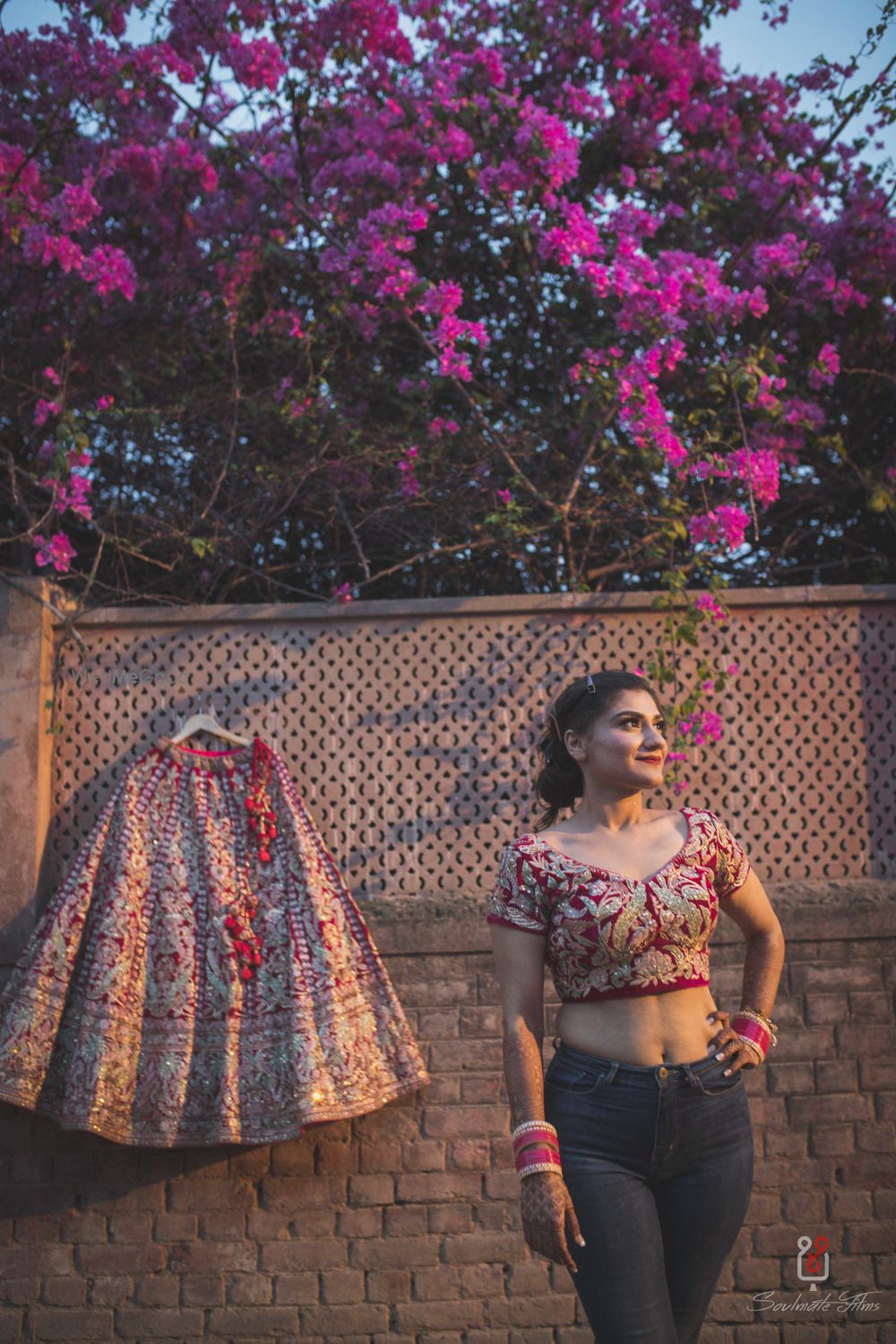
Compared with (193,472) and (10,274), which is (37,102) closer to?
(10,274)

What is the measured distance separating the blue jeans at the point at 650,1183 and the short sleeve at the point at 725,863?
1.16 ft

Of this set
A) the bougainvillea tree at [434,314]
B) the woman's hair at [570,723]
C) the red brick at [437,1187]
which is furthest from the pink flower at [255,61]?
the red brick at [437,1187]

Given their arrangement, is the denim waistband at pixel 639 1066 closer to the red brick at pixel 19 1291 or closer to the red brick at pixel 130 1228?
the red brick at pixel 130 1228

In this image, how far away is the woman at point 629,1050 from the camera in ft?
7.17

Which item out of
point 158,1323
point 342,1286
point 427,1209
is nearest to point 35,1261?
point 158,1323

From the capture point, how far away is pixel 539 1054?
7.72 feet

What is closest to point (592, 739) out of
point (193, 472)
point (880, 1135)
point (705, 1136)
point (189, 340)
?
point (705, 1136)

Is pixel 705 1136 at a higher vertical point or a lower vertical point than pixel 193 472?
lower

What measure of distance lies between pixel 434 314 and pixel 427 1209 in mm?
3692

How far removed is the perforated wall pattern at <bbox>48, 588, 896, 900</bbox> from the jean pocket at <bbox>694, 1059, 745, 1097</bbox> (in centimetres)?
226

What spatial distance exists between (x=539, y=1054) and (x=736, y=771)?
8.29 feet

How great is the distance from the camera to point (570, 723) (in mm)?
2646

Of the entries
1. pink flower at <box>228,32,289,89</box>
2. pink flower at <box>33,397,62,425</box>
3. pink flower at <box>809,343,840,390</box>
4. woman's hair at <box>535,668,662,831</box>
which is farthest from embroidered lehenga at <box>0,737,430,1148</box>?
pink flower at <box>228,32,289,89</box>

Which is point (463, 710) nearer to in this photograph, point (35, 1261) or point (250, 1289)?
point (250, 1289)
